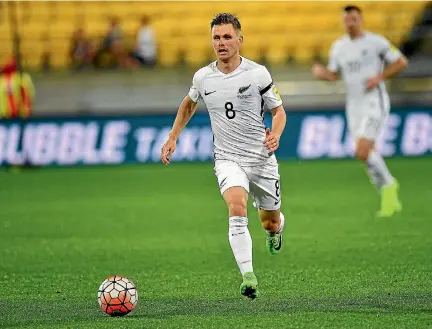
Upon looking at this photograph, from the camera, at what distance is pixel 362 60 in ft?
41.9

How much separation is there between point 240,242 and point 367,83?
5.64 meters

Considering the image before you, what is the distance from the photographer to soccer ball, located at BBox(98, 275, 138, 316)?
21.7 feet

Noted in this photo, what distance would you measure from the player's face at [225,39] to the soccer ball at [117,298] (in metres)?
1.83

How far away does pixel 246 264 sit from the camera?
7.00 m

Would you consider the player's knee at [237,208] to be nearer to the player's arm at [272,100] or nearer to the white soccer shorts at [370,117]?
the player's arm at [272,100]

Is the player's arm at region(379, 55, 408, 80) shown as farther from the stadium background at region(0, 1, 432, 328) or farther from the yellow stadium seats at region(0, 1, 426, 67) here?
the yellow stadium seats at region(0, 1, 426, 67)

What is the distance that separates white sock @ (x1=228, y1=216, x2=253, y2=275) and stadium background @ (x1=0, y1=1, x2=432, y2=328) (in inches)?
12.4

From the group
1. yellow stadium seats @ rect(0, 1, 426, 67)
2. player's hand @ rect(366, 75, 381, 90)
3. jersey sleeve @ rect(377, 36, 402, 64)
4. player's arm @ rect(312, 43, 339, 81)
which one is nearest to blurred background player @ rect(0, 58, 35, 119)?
yellow stadium seats @ rect(0, 1, 426, 67)

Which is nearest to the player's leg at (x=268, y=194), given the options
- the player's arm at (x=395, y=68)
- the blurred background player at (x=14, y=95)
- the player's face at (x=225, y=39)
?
the player's face at (x=225, y=39)

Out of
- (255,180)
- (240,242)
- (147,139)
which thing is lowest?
(147,139)

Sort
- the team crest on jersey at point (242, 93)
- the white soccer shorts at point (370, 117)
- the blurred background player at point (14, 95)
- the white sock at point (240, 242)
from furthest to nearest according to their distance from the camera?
the blurred background player at point (14, 95), the white soccer shorts at point (370, 117), the team crest on jersey at point (242, 93), the white sock at point (240, 242)

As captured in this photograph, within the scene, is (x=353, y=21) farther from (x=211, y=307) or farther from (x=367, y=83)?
(x=211, y=307)

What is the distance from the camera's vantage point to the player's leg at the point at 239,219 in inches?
271

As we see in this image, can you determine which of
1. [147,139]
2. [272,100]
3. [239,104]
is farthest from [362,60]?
[147,139]
